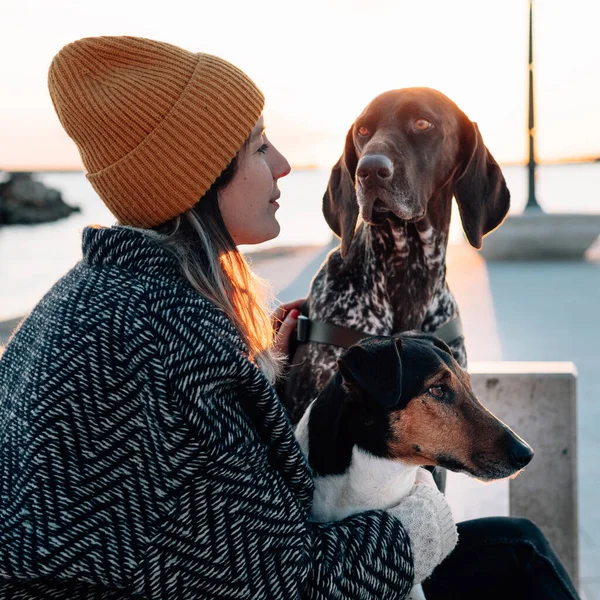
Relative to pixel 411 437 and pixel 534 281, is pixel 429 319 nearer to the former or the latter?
pixel 411 437

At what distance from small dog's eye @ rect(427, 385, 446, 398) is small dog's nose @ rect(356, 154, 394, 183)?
2.36 ft

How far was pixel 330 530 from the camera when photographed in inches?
60.6

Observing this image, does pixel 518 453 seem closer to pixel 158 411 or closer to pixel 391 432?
pixel 391 432

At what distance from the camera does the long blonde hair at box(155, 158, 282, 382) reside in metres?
1.62

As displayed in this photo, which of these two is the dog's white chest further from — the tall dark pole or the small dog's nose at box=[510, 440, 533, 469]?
the tall dark pole

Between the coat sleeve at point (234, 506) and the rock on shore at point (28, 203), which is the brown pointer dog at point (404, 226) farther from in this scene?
the rock on shore at point (28, 203)

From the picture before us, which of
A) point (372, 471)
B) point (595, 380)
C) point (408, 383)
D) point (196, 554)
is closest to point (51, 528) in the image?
point (196, 554)

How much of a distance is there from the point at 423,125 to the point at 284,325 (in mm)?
917

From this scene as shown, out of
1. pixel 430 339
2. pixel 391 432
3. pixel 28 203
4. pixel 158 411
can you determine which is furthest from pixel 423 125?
pixel 28 203

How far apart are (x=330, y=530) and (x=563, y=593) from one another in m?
0.83

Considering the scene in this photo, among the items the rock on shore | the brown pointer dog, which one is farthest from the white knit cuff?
the rock on shore

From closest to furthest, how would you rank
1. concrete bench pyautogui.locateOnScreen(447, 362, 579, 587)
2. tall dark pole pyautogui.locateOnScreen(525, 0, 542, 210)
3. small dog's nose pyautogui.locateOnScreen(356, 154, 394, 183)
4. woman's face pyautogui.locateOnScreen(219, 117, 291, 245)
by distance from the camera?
woman's face pyautogui.locateOnScreen(219, 117, 291, 245) → small dog's nose pyautogui.locateOnScreen(356, 154, 394, 183) → concrete bench pyautogui.locateOnScreen(447, 362, 579, 587) → tall dark pole pyautogui.locateOnScreen(525, 0, 542, 210)

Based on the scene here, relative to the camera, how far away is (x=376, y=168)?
7.57ft

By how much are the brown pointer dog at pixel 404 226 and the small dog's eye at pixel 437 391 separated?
501 millimetres
